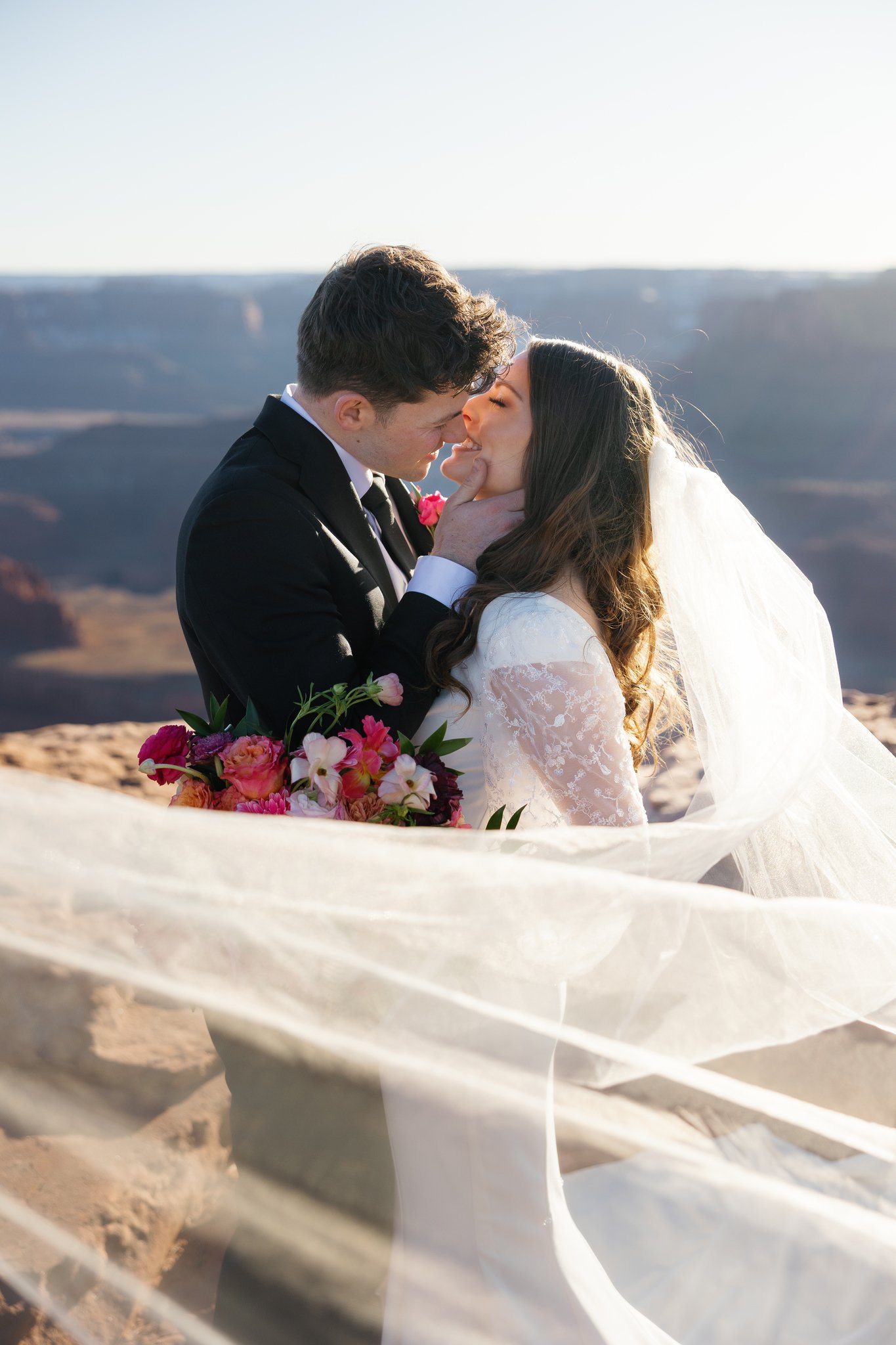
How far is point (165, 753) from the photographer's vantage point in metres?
1.54

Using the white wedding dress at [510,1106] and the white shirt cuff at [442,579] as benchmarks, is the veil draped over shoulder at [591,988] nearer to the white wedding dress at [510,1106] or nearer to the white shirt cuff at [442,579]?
the white wedding dress at [510,1106]

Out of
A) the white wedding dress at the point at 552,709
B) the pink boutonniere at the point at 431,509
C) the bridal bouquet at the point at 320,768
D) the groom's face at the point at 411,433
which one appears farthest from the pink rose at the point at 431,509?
the bridal bouquet at the point at 320,768

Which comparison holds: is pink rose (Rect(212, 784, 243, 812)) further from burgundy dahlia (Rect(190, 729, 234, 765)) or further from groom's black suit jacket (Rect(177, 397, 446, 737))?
groom's black suit jacket (Rect(177, 397, 446, 737))

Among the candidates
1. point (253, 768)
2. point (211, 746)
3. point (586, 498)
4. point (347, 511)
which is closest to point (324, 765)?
point (253, 768)

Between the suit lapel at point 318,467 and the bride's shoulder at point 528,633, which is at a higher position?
the suit lapel at point 318,467

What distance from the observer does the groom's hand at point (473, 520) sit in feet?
5.94

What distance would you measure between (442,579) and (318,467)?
38 centimetres

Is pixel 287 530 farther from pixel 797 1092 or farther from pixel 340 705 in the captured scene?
pixel 797 1092

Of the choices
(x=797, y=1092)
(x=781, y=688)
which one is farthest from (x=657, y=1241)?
(x=781, y=688)

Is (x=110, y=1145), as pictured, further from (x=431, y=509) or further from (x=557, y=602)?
(x=431, y=509)

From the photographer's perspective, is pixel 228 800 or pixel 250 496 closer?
pixel 228 800

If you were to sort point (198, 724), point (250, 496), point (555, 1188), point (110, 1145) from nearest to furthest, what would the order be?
point (110, 1145) → point (555, 1188) → point (198, 724) → point (250, 496)

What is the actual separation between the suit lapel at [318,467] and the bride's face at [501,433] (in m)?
0.23

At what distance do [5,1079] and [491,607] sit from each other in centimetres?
112
